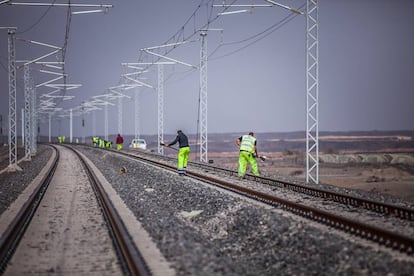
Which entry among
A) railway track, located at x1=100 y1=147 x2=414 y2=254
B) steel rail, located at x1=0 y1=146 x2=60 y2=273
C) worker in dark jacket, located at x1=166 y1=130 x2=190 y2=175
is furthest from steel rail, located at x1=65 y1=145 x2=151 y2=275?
worker in dark jacket, located at x1=166 y1=130 x2=190 y2=175

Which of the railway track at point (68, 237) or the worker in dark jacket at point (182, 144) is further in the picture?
the worker in dark jacket at point (182, 144)

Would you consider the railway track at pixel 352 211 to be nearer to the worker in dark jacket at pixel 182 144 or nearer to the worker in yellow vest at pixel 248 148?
the worker in yellow vest at pixel 248 148

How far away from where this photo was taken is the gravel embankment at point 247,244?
22.3ft

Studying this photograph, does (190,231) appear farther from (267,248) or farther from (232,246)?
(267,248)

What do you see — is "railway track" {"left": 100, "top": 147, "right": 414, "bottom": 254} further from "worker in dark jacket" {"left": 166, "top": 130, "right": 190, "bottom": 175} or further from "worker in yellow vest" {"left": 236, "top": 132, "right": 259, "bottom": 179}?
"worker in dark jacket" {"left": 166, "top": 130, "right": 190, "bottom": 175}

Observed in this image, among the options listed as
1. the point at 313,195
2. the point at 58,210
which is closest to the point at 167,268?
the point at 58,210

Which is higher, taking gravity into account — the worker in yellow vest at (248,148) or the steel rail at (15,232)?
the worker in yellow vest at (248,148)

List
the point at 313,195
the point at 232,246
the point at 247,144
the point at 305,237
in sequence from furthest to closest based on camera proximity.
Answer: the point at 247,144, the point at 313,195, the point at 232,246, the point at 305,237

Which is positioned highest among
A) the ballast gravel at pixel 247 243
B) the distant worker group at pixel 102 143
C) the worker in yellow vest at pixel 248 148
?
the worker in yellow vest at pixel 248 148

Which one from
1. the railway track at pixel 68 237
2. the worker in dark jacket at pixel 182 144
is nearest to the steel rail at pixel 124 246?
the railway track at pixel 68 237

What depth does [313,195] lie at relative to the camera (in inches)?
577

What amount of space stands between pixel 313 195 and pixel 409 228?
561 centimetres

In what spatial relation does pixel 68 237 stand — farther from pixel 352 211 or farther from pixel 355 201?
pixel 355 201

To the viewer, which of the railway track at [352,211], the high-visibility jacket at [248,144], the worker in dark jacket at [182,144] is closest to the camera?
the railway track at [352,211]
